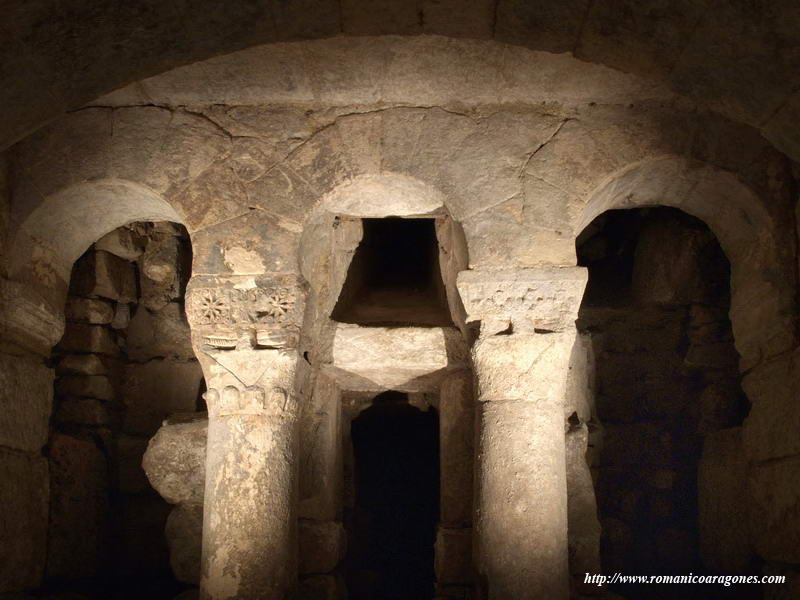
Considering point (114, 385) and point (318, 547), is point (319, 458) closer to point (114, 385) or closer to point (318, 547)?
point (318, 547)

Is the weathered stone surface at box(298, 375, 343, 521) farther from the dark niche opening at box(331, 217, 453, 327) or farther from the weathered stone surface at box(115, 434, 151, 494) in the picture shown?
the weathered stone surface at box(115, 434, 151, 494)

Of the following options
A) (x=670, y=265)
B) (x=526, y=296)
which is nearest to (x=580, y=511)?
(x=526, y=296)

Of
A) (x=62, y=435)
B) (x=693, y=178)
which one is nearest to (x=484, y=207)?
(x=693, y=178)

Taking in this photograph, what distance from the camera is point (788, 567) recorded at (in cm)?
398

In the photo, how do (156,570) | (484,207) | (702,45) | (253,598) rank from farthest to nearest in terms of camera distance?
(156,570) → (484,207) → (253,598) → (702,45)

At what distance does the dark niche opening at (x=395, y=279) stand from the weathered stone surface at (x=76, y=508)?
201 cm

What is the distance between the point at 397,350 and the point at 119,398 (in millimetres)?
2262

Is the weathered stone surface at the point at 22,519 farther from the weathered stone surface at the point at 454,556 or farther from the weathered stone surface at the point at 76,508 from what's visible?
the weathered stone surface at the point at 454,556

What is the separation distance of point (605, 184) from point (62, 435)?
12.7 ft

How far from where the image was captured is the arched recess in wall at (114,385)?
483 cm

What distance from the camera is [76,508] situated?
201 inches

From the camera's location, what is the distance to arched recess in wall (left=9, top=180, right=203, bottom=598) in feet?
15.9

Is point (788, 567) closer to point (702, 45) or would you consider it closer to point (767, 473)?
point (767, 473)

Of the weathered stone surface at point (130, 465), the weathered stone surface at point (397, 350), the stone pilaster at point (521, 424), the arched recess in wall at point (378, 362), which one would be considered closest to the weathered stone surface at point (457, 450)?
the arched recess in wall at point (378, 362)
